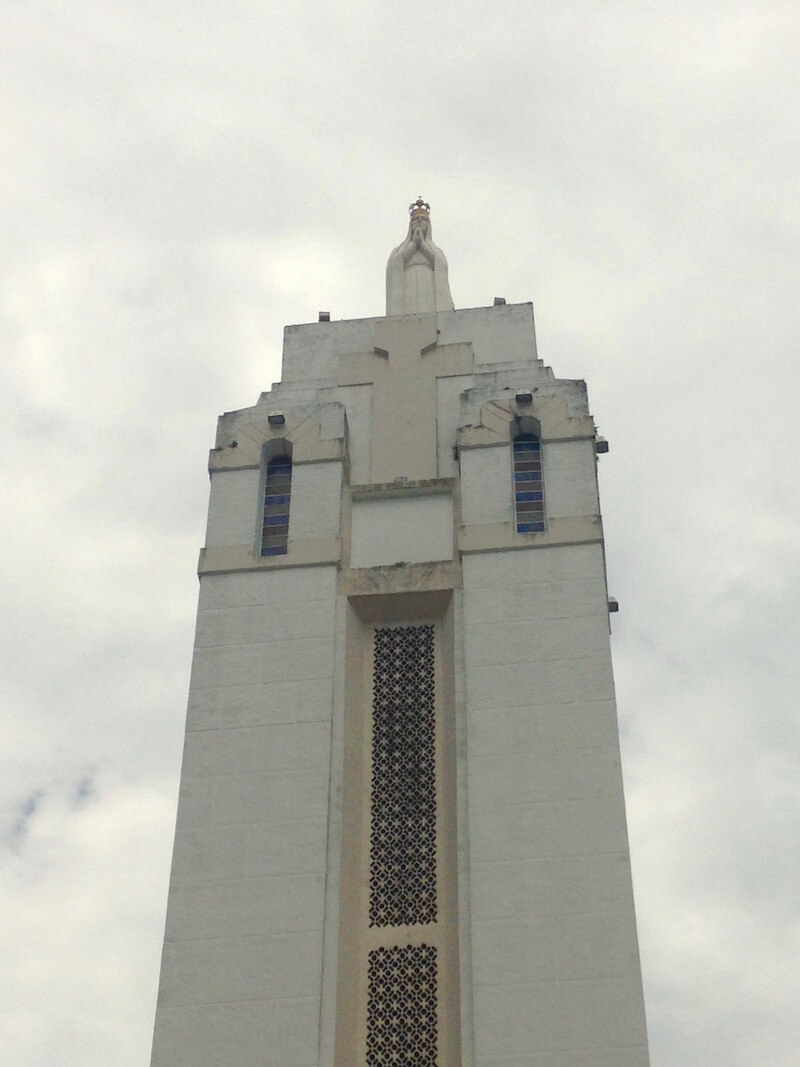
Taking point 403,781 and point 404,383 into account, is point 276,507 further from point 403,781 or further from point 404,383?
point 403,781

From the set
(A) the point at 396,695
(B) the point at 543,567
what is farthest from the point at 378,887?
(B) the point at 543,567

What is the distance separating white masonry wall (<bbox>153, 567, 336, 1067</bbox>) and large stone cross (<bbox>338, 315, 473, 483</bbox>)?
289cm

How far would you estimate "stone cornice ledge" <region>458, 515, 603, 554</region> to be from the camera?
21.1 m

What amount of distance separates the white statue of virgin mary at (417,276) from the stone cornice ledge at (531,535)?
237 inches

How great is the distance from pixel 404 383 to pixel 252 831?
28.3 ft

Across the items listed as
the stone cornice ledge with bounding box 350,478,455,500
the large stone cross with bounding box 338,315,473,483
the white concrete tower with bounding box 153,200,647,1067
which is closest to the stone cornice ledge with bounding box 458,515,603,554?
the white concrete tower with bounding box 153,200,647,1067

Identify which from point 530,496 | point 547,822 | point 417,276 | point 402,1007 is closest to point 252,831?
point 402,1007

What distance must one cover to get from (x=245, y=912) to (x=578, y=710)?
4958 millimetres

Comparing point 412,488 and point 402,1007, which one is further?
point 412,488

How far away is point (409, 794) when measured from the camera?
19531 millimetres

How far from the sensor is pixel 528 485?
2231 centimetres

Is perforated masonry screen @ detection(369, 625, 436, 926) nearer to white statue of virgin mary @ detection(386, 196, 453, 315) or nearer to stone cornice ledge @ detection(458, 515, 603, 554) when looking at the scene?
stone cornice ledge @ detection(458, 515, 603, 554)

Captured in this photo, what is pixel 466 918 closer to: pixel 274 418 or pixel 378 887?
pixel 378 887

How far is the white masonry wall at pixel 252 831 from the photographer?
1727 centimetres
